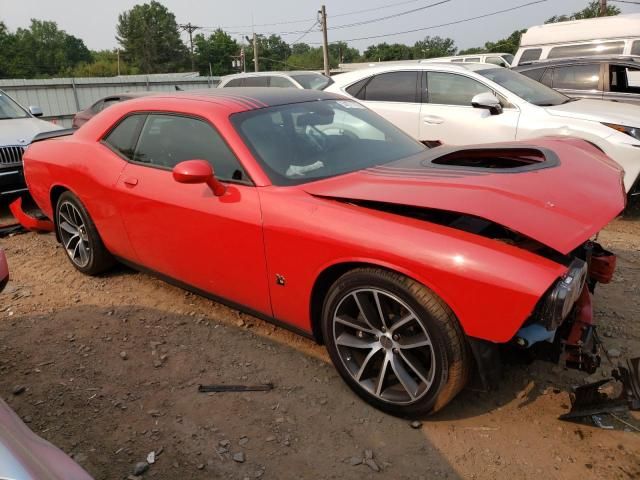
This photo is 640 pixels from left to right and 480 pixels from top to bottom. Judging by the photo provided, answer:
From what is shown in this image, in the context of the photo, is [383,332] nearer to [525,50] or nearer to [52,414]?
[52,414]

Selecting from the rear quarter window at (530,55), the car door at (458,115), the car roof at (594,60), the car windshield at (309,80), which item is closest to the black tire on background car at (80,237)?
the car door at (458,115)

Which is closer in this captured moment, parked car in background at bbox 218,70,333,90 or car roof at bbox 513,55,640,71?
car roof at bbox 513,55,640,71

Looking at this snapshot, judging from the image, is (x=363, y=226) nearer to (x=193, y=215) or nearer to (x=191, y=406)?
(x=193, y=215)

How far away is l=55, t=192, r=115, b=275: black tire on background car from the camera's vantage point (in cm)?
398

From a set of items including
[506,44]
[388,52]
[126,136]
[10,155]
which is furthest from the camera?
[388,52]

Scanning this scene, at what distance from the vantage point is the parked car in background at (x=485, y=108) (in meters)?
5.29

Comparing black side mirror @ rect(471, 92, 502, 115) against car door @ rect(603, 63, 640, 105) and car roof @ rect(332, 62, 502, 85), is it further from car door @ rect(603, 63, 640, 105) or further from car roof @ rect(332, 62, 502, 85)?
car door @ rect(603, 63, 640, 105)

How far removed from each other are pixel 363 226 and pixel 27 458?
61.3 inches

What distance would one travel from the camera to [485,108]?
19.1 ft

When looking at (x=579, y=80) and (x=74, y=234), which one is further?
(x=579, y=80)

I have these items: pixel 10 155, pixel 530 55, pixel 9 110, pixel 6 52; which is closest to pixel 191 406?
pixel 10 155

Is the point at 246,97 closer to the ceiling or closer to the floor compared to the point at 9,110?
closer to the ceiling

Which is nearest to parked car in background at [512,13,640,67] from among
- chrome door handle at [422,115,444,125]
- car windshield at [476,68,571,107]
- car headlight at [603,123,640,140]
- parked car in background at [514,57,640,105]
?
parked car in background at [514,57,640,105]

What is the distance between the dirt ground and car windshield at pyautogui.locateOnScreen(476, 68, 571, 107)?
120 inches
